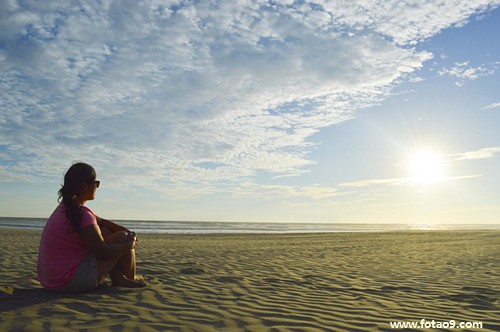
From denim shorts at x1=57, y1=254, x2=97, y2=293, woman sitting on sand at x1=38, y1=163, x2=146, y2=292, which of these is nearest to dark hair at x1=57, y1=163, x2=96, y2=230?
woman sitting on sand at x1=38, y1=163, x2=146, y2=292

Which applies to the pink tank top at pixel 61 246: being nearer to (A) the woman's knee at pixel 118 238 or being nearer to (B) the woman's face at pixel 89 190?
(B) the woman's face at pixel 89 190

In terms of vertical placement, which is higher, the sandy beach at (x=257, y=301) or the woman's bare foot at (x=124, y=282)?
the woman's bare foot at (x=124, y=282)

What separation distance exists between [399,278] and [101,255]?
603 centimetres

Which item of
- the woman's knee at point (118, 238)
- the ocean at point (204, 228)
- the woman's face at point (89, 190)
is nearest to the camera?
the woman's face at point (89, 190)

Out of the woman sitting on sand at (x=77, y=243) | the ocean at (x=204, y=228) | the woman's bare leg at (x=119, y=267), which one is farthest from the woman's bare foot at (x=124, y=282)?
the ocean at (x=204, y=228)

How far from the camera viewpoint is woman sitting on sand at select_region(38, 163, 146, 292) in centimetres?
492

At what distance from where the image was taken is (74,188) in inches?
197

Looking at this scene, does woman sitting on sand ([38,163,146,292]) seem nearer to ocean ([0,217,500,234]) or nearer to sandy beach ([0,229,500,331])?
sandy beach ([0,229,500,331])

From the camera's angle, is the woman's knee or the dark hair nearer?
the dark hair

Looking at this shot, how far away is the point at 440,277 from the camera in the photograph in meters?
8.37

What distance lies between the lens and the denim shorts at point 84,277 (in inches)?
205

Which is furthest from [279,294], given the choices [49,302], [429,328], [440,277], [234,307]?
[440,277]

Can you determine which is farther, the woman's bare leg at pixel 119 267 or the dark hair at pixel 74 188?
the woman's bare leg at pixel 119 267

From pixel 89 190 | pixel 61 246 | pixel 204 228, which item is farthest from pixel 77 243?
pixel 204 228
